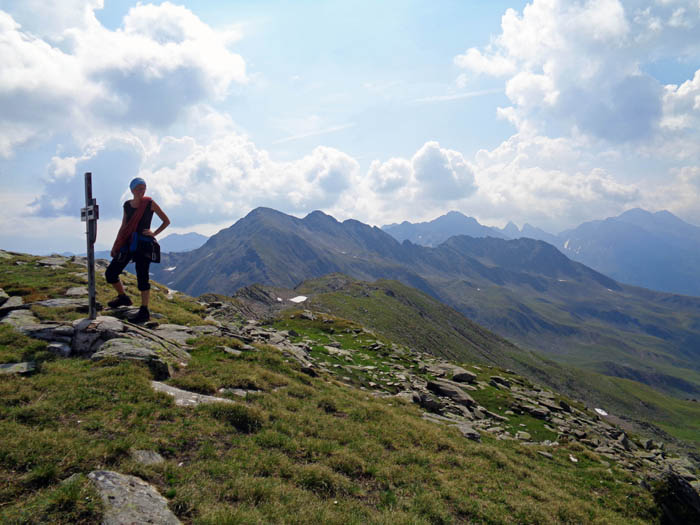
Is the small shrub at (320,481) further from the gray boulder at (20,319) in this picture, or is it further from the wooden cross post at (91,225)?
the gray boulder at (20,319)

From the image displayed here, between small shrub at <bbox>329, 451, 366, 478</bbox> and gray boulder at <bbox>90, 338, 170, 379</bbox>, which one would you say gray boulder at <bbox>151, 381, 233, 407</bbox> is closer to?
gray boulder at <bbox>90, 338, 170, 379</bbox>

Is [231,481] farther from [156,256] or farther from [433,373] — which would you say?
[433,373]

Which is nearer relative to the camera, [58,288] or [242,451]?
[242,451]

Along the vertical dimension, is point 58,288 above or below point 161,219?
below

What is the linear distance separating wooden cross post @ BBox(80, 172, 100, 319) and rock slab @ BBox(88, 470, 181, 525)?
11636 mm

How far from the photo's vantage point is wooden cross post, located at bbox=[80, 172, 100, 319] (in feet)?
55.7

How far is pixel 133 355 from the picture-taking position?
14.8 m

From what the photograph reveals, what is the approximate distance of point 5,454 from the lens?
8094 mm

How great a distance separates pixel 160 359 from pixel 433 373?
29.1 metres

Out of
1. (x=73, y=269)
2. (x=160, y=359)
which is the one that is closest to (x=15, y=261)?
(x=73, y=269)

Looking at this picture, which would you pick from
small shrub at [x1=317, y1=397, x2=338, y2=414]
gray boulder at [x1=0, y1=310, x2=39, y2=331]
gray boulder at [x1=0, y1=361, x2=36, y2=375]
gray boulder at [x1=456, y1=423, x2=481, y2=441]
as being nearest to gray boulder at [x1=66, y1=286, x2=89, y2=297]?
gray boulder at [x1=0, y1=310, x2=39, y2=331]

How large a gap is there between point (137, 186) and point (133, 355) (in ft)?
33.6

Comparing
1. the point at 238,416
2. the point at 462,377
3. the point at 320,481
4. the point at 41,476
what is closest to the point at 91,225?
the point at 238,416

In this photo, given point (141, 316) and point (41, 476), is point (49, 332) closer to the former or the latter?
point (141, 316)
